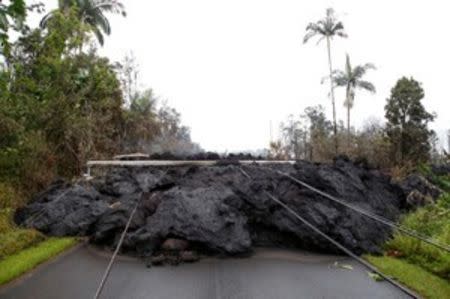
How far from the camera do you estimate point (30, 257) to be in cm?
665

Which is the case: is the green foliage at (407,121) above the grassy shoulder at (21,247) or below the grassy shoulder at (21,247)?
above

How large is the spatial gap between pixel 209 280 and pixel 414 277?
8.72 feet

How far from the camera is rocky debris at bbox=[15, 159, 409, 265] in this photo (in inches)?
270

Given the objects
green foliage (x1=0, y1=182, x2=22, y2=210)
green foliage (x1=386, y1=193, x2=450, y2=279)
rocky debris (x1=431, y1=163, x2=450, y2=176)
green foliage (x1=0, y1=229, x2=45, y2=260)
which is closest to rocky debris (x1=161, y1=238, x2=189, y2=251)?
green foliage (x1=0, y1=229, x2=45, y2=260)

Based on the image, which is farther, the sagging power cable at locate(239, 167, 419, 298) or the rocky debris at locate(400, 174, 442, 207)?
the rocky debris at locate(400, 174, 442, 207)

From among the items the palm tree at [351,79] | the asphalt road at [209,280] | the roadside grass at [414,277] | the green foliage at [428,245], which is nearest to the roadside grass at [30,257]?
the asphalt road at [209,280]

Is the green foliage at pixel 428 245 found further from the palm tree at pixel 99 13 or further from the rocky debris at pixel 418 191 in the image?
the palm tree at pixel 99 13

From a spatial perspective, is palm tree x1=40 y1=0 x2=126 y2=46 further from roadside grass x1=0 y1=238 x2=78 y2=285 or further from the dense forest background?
roadside grass x1=0 y1=238 x2=78 y2=285

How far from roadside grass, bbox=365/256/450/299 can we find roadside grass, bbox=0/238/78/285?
4863 mm

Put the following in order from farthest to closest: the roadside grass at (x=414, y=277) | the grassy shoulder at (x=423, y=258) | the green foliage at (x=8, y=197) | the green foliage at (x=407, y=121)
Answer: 1. the green foliage at (x=407, y=121)
2. the green foliage at (x=8, y=197)
3. the grassy shoulder at (x=423, y=258)
4. the roadside grass at (x=414, y=277)

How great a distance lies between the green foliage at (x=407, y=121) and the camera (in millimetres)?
19656

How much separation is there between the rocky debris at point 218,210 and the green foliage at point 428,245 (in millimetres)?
363

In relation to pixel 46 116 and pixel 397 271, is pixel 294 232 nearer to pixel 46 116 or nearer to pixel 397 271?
pixel 397 271

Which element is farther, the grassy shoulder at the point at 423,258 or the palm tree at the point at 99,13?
the palm tree at the point at 99,13
